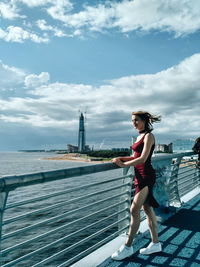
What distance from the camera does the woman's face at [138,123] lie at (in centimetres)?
323

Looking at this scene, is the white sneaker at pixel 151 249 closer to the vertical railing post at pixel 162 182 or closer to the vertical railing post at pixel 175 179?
the vertical railing post at pixel 162 182

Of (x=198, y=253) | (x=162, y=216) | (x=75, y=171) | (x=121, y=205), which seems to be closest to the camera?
(x=75, y=171)

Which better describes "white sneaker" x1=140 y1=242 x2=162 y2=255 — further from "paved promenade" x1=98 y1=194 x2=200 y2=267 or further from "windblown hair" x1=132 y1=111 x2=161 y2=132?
"windblown hair" x1=132 y1=111 x2=161 y2=132

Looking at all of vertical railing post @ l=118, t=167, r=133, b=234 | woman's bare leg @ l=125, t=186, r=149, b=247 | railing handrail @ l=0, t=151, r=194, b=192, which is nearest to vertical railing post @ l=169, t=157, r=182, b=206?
vertical railing post @ l=118, t=167, r=133, b=234

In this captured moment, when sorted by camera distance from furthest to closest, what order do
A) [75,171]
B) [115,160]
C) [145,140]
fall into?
[115,160] < [145,140] < [75,171]

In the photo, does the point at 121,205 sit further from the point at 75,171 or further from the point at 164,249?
the point at 75,171

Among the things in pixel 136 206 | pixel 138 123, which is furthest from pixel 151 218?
pixel 138 123

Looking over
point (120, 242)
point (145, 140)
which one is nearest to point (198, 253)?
point (120, 242)

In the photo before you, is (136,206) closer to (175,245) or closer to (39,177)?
(175,245)

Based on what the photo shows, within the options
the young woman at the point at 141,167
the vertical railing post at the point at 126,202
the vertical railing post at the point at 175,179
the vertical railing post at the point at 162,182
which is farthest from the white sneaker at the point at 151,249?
the vertical railing post at the point at 175,179

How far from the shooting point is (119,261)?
3248 millimetres

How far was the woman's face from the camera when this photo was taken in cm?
323

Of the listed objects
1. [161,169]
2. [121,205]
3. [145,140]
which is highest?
[145,140]

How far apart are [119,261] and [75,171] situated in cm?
125
